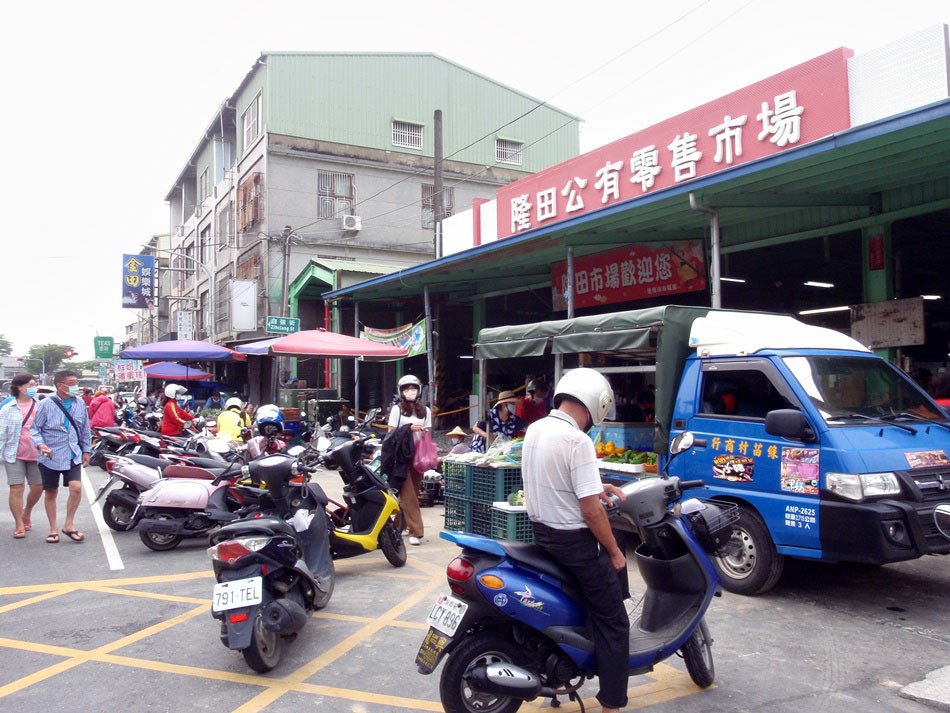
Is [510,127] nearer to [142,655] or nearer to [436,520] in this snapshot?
[436,520]

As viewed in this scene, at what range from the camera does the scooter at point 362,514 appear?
263 inches

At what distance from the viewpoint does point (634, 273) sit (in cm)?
1248

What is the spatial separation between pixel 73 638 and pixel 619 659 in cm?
384

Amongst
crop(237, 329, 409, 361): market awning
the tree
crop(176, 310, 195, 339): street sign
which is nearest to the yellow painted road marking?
crop(237, 329, 409, 361): market awning

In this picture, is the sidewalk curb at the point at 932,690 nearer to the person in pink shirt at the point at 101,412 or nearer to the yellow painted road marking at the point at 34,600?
the yellow painted road marking at the point at 34,600

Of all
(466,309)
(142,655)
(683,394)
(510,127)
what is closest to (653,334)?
(683,394)

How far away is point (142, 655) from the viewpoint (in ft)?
15.6

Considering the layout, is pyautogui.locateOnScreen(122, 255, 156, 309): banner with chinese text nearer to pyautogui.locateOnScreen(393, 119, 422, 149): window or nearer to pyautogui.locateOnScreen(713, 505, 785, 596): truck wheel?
pyautogui.locateOnScreen(393, 119, 422, 149): window

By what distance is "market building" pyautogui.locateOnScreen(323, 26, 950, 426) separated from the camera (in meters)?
8.34

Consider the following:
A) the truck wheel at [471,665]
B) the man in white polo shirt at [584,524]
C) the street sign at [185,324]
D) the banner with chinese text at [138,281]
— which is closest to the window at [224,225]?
the street sign at [185,324]

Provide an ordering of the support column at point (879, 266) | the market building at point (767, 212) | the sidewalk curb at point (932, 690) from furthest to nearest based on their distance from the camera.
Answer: the support column at point (879, 266) → the market building at point (767, 212) → the sidewalk curb at point (932, 690)

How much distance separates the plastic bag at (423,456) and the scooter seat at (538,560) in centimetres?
409

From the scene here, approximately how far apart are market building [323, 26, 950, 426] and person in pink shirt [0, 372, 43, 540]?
6.98 metres

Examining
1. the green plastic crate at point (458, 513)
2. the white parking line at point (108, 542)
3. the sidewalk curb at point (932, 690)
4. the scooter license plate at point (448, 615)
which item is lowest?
the white parking line at point (108, 542)
